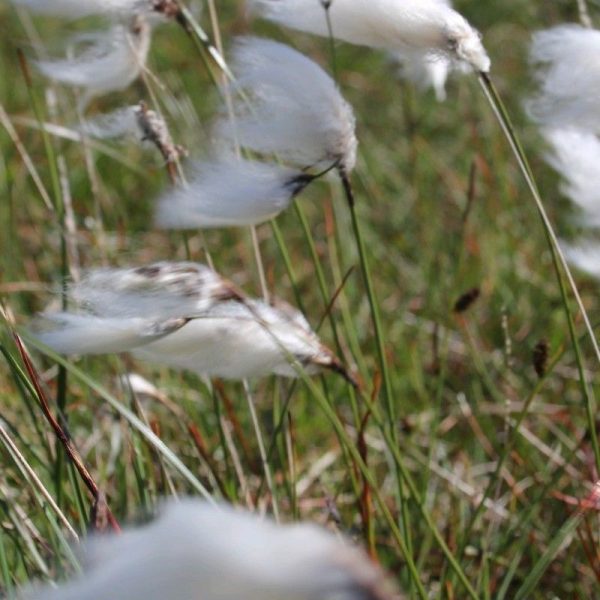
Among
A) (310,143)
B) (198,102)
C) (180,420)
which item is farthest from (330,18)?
(198,102)

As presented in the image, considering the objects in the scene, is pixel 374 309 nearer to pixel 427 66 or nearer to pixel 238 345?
pixel 238 345

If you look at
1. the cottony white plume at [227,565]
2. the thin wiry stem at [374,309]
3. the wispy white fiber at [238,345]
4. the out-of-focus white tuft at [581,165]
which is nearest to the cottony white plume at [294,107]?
the thin wiry stem at [374,309]

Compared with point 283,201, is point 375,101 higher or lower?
lower

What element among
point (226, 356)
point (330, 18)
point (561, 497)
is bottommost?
point (561, 497)

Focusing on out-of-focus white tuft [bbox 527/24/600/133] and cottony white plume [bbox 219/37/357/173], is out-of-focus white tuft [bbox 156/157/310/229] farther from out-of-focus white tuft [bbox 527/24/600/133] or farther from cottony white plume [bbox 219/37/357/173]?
out-of-focus white tuft [bbox 527/24/600/133]

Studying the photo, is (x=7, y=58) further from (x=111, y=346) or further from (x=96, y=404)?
(x=111, y=346)

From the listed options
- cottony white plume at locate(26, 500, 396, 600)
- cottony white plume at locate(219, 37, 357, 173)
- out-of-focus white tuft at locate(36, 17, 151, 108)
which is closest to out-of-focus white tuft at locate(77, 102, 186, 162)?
out-of-focus white tuft at locate(36, 17, 151, 108)
